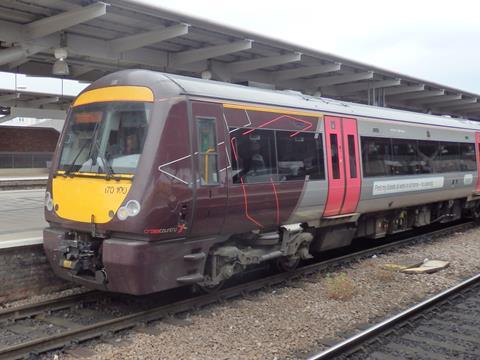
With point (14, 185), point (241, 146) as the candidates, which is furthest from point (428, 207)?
point (14, 185)

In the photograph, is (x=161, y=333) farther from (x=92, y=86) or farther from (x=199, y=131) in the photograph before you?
(x=92, y=86)

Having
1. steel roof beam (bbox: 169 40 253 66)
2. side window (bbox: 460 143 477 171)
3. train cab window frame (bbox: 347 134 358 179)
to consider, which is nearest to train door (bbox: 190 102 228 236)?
train cab window frame (bbox: 347 134 358 179)

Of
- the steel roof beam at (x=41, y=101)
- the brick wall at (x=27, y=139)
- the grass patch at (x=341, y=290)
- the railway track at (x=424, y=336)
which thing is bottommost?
the railway track at (x=424, y=336)

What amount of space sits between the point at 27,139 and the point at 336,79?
28.8 meters

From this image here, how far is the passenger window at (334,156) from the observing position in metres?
9.12

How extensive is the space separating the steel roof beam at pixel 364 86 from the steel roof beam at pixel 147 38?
8.71 metres

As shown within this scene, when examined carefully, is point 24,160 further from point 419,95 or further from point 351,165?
point 351,165

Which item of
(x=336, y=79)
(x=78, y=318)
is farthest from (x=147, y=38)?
(x=336, y=79)

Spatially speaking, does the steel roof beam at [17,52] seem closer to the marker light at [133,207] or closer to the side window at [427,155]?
the marker light at [133,207]

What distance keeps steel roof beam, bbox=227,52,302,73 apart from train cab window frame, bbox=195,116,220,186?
21.4ft

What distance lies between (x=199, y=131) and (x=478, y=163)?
1158 centimetres

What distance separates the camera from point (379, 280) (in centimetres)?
860

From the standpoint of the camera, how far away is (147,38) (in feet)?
35.3

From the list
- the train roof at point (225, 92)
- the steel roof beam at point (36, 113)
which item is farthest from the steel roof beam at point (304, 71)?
the steel roof beam at point (36, 113)
